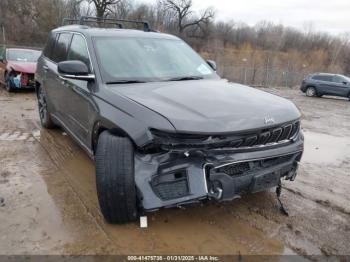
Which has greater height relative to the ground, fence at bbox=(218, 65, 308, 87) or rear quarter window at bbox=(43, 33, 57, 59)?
rear quarter window at bbox=(43, 33, 57, 59)

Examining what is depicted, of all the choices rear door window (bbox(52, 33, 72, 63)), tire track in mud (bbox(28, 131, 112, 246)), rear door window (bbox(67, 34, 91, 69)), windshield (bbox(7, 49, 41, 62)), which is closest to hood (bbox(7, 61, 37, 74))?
Answer: windshield (bbox(7, 49, 41, 62))

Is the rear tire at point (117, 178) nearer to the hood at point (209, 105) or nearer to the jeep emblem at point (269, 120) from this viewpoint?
the hood at point (209, 105)

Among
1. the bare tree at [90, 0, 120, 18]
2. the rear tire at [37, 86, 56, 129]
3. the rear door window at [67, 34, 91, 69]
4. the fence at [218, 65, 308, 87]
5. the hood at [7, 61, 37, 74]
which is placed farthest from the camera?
the bare tree at [90, 0, 120, 18]

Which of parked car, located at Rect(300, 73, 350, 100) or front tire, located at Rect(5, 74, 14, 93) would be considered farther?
parked car, located at Rect(300, 73, 350, 100)

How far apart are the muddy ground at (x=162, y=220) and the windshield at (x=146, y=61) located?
1.39m

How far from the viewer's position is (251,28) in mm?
72688

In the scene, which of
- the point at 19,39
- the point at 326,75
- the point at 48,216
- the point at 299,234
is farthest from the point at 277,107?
the point at 19,39

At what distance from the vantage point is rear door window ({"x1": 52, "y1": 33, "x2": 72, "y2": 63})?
5.17 meters

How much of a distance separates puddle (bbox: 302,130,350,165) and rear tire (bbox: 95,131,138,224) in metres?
3.65

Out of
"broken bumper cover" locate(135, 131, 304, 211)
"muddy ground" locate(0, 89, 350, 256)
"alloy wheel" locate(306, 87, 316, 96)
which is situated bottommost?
"alloy wheel" locate(306, 87, 316, 96)

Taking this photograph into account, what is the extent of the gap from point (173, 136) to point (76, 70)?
153 cm

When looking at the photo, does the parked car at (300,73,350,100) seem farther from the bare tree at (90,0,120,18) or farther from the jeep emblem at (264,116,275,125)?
the bare tree at (90,0,120,18)

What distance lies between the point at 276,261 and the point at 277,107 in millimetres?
1396

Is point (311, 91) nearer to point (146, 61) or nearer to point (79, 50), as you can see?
point (146, 61)
